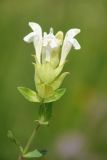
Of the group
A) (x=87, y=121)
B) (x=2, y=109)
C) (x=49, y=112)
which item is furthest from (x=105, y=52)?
(x=49, y=112)

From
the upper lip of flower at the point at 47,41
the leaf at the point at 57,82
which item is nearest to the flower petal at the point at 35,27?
the upper lip of flower at the point at 47,41

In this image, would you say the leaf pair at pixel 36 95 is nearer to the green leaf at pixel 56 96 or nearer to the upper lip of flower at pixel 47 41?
the green leaf at pixel 56 96

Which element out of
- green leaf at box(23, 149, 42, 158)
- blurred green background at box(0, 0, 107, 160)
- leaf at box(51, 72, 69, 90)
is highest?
leaf at box(51, 72, 69, 90)

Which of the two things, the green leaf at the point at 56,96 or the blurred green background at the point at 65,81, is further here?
the blurred green background at the point at 65,81

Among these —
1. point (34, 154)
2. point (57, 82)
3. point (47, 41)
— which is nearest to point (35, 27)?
point (47, 41)

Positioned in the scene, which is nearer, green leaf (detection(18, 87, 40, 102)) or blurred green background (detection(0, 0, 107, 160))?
green leaf (detection(18, 87, 40, 102))

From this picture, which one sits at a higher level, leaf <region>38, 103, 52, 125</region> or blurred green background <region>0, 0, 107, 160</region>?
leaf <region>38, 103, 52, 125</region>

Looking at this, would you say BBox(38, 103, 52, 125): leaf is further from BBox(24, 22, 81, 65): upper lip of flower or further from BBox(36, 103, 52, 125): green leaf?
BBox(24, 22, 81, 65): upper lip of flower

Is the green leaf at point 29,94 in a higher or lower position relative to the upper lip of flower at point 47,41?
lower

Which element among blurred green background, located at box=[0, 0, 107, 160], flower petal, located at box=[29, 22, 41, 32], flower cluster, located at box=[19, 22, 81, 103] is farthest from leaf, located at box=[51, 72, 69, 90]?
blurred green background, located at box=[0, 0, 107, 160]
